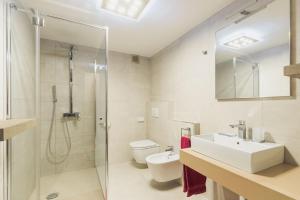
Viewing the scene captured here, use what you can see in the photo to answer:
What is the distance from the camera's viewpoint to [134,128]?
3.23 meters

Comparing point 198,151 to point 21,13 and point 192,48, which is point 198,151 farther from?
point 21,13

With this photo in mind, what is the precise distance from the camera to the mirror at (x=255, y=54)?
126 centimetres

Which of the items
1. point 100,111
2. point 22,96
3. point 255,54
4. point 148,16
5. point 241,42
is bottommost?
point 100,111

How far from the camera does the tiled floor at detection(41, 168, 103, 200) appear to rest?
6.66 feet

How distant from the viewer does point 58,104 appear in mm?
2604

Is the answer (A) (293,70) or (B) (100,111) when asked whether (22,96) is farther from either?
(A) (293,70)

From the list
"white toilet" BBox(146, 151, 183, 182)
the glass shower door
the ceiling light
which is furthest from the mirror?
the glass shower door

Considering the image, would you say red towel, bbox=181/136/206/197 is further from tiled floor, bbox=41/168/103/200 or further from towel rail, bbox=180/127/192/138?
tiled floor, bbox=41/168/103/200

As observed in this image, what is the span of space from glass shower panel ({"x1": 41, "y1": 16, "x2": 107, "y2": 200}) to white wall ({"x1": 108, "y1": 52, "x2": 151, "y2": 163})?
1.14ft

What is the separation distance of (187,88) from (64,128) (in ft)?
6.97

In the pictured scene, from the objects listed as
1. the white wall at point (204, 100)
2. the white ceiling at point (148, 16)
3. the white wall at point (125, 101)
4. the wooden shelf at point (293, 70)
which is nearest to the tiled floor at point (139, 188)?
the white wall at point (125, 101)

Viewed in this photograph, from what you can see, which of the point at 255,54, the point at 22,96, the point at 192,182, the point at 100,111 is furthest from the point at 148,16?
the point at 192,182

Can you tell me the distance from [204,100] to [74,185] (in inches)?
85.8

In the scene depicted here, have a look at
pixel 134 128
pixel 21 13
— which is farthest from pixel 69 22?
pixel 134 128
